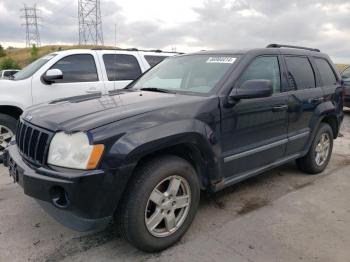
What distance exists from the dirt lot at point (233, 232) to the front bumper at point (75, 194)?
1.56 ft

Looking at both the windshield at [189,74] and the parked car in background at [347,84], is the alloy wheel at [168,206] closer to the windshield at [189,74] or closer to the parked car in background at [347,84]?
the windshield at [189,74]

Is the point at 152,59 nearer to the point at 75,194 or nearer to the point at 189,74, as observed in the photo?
the point at 189,74

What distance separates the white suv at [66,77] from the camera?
5527 mm

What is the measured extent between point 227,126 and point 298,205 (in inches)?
54.3

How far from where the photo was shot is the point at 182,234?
307cm

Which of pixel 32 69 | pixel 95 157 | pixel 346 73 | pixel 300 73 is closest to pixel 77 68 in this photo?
pixel 32 69

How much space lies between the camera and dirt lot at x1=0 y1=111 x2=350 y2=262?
2.87m

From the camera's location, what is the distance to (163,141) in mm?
2721

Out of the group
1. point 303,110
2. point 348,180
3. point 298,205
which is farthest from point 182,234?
point 348,180

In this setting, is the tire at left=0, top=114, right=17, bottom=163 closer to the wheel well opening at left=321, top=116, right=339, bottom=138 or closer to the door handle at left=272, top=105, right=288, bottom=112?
the door handle at left=272, top=105, right=288, bottom=112

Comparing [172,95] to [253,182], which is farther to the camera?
[253,182]

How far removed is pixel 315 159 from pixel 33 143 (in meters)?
3.73

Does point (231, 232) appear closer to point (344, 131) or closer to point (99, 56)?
point (99, 56)

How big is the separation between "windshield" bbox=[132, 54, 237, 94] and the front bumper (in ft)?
4.73
